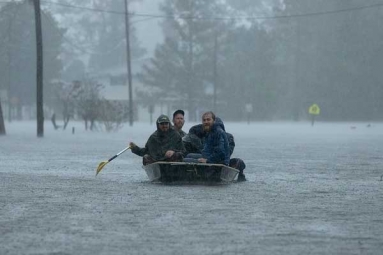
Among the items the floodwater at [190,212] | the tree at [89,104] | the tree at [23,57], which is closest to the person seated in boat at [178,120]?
the floodwater at [190,212]

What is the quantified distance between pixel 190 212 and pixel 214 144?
A: 463cm

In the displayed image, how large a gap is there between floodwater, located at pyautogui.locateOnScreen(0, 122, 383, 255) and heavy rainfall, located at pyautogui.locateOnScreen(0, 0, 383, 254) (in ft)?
0.09

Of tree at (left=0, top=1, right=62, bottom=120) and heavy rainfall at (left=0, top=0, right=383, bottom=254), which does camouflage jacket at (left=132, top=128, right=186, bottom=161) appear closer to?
heavy rainfall at (left=0, top=0, right=383, bottom=254)

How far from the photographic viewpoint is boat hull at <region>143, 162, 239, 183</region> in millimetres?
17625

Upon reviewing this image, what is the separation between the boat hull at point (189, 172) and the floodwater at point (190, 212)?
0.24 m

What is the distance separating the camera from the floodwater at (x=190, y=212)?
10.3 meters

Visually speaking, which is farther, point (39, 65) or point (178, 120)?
point (39, 65)

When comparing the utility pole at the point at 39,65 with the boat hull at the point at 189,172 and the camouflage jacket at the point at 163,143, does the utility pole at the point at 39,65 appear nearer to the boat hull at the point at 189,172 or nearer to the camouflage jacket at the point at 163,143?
the camouflage jacket at the point at 163,143

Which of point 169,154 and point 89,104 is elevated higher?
point 89,104

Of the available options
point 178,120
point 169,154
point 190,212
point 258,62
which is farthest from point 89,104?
point 258,62

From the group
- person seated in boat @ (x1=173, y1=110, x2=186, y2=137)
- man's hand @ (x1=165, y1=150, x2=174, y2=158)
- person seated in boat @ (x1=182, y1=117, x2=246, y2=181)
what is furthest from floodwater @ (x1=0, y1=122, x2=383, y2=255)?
person seated in boat @ (x1=173, y1=110, x2=186, y2=137)

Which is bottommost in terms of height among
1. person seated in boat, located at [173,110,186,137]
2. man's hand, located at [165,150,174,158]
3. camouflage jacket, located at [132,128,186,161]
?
man's hand, located at [165,150,174,158]

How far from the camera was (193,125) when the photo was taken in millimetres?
36094

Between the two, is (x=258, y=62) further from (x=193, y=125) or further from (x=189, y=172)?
(x=189, y=172)
